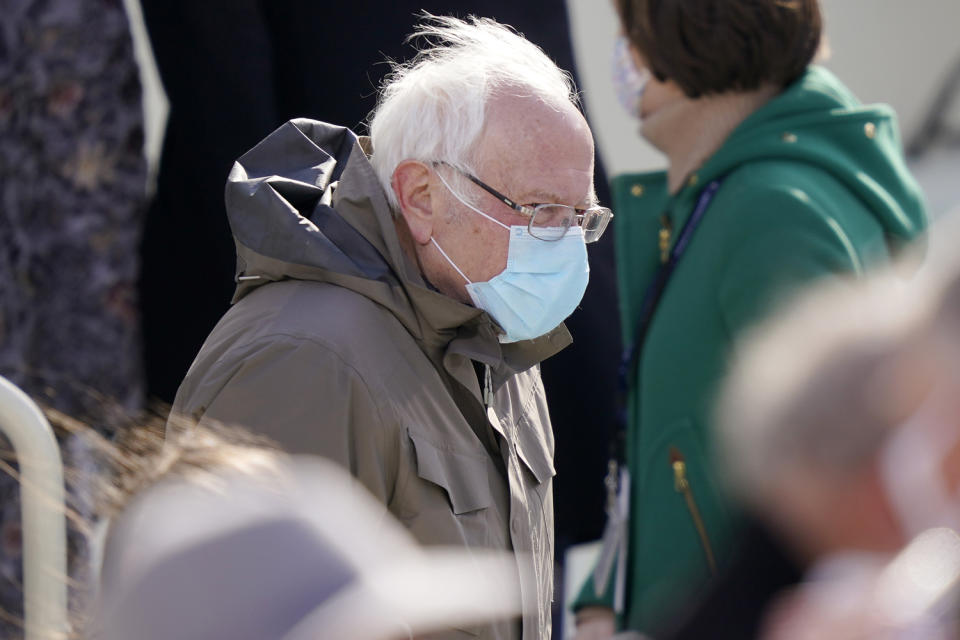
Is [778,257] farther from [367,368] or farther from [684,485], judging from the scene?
[367,368]

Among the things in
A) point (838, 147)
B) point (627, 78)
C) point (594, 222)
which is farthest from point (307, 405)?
point (627, 78)

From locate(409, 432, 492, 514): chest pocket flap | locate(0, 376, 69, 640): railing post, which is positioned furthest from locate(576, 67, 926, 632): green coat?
locate(0, 376, 69, 640): railing post

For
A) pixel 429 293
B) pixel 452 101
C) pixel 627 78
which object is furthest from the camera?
pixel 627 78

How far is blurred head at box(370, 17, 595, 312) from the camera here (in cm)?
175

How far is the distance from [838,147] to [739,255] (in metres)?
0.34

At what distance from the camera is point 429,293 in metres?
1.62

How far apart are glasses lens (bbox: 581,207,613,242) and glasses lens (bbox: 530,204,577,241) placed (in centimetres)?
5

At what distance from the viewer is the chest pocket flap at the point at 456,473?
1488 millimetres

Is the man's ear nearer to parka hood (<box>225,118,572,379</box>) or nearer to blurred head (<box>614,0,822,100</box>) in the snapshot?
parka hood (<box>225,118,572,379</box>)

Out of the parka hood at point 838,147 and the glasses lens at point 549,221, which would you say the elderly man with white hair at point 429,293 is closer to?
the glasses lens at point 549,221

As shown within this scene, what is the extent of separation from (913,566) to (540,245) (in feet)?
4.51

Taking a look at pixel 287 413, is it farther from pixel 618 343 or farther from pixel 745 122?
pixel 618 343

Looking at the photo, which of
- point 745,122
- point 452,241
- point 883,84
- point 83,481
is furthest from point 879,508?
point 883,84

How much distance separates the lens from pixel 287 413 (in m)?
1.45
